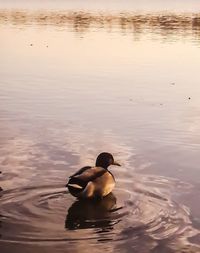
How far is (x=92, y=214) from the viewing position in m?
10.8

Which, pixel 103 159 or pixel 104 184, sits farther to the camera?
pixel 103 159

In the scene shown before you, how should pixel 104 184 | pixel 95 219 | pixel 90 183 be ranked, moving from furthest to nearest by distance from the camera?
pixel 104 184
pixel 90 183
pixel 95 219

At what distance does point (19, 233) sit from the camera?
9.51 meters

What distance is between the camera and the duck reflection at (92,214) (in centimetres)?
1012

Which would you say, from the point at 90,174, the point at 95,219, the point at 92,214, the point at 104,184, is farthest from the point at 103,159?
the point at 95,219

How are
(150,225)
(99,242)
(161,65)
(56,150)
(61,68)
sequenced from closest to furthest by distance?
(99,242)
(150,225)
(56,150)
(61,68)
(161,65)

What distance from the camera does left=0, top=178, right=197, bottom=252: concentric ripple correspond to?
30.9 feet

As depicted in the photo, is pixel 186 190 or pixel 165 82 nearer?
pixel 186 190

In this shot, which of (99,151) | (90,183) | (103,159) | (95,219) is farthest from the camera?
(99,151)

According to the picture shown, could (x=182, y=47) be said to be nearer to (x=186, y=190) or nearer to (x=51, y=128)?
(x=51, y=128)

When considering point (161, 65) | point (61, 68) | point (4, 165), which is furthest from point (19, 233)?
point (161, 65)

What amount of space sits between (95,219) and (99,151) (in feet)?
14.3

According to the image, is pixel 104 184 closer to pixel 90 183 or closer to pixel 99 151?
pixel 90 183

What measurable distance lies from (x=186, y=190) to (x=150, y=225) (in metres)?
2.14
